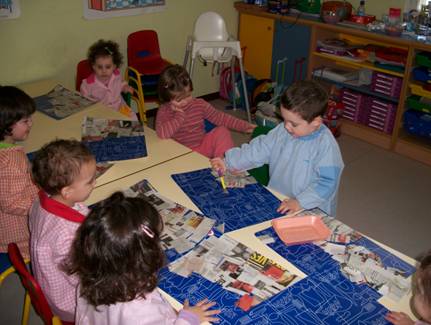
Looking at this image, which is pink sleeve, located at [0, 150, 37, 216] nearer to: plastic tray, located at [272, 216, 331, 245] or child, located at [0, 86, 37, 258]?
child, located at [0, 86, 37, 258]

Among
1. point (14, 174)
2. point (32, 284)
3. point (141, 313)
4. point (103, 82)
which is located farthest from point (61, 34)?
point (141, 313)

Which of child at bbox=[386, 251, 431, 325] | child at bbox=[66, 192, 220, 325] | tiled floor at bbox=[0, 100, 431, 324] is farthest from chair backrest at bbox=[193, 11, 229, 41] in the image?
child at bbox=[386, 251, 431, 325]

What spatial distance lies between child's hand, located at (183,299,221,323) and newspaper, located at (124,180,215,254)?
25 cm

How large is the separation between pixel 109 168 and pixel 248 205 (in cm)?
70

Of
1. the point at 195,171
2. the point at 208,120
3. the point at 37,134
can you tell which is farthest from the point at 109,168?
the point at 208,120

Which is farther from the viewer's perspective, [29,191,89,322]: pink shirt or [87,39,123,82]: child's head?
[87,39,123,82]: child's head

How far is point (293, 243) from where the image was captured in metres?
1.55

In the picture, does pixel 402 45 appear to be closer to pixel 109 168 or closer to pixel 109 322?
pixel 109 168

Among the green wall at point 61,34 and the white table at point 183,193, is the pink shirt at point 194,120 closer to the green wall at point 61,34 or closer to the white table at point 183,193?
the white table at point 183,193

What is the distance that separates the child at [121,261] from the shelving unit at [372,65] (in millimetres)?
2961

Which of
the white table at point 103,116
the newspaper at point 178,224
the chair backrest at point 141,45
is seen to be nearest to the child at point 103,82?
the white table at point 103,116

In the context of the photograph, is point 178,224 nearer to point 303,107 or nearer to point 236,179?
point 236,179

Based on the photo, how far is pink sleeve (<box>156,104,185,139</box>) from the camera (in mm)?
2367

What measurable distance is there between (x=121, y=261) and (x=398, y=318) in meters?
0.78
